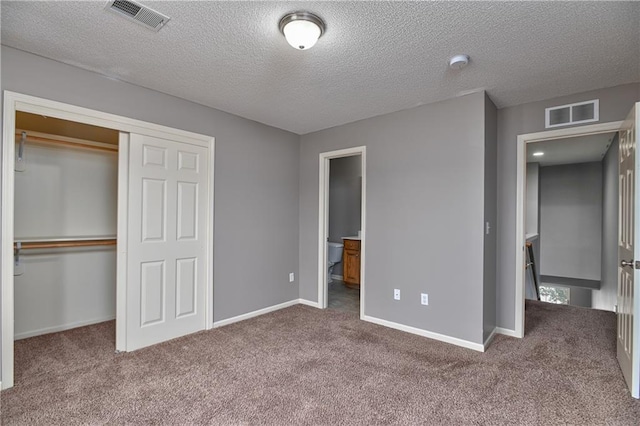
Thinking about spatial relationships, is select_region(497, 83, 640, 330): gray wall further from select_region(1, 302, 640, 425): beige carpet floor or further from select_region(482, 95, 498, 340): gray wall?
select_region(1, 302, 640, 425): beige carpet floor

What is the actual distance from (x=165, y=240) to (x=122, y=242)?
37 centimetres

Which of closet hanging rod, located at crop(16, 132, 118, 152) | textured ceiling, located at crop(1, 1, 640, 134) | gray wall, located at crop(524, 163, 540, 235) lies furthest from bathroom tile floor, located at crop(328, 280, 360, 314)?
gray wall, located at crop(524, 163, 540, 235)

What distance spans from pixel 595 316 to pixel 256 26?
4.86 meters

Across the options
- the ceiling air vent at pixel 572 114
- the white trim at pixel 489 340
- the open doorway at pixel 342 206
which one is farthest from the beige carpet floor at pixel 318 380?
the open doorway at pixel 342 206

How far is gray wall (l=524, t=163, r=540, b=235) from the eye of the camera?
6.56m

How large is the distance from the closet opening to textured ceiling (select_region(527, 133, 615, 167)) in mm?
5634

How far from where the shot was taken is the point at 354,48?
2215mm

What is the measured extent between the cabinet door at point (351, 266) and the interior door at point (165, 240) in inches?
106

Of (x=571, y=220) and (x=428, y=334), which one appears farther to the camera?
(x=571, y=220)

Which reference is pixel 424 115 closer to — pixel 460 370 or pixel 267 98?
pixel 267 98

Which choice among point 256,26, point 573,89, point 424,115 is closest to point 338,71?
point 256,26

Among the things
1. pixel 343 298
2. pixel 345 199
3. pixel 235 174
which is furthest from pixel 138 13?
pixel 345 199

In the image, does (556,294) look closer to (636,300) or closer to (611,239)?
(611,239)

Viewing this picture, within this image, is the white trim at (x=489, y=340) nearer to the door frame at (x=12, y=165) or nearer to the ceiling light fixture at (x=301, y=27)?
the ceiling light fixture at (x=301, y=27)
